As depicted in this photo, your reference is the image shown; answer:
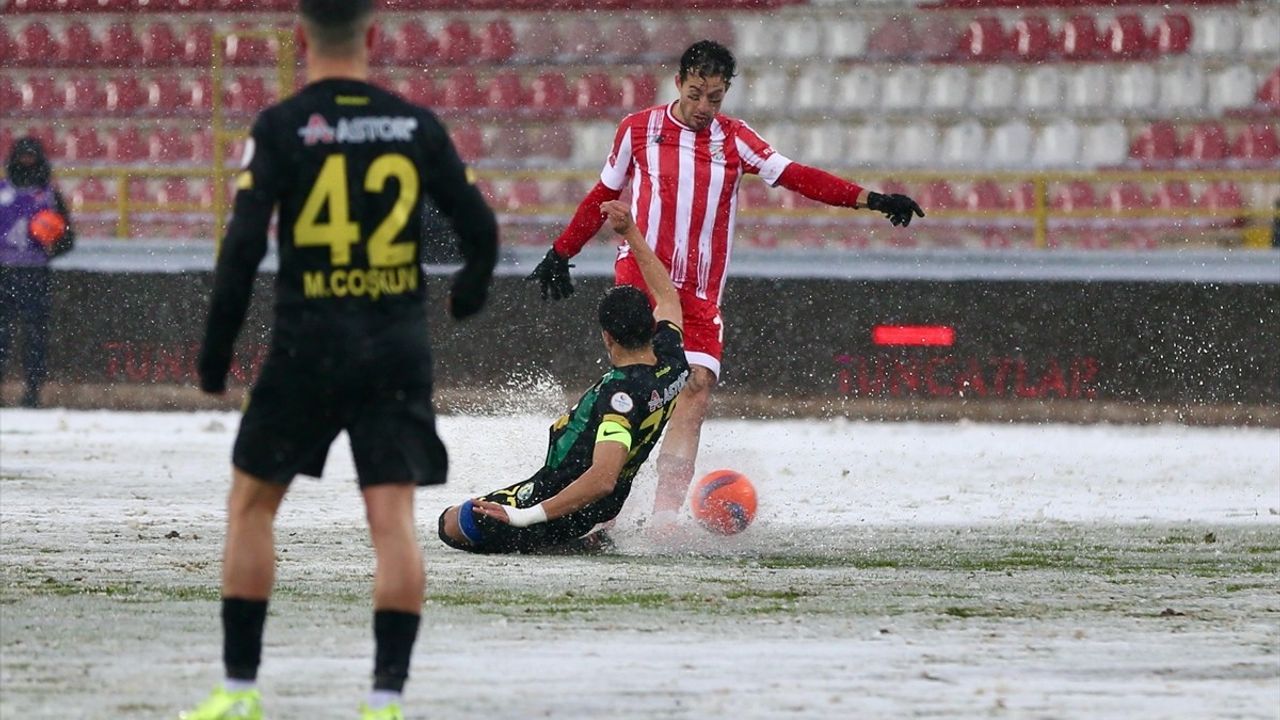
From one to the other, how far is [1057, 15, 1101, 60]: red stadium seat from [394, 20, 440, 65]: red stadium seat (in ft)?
21.4

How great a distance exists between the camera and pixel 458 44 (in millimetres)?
23375

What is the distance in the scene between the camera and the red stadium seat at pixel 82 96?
23.5m

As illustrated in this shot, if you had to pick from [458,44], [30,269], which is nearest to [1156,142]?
[458,44]

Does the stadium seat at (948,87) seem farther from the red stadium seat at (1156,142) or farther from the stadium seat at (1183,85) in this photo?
the stadium seat at (1183,85)

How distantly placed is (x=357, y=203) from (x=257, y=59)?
19.2 meters

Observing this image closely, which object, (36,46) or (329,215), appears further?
(36,46)

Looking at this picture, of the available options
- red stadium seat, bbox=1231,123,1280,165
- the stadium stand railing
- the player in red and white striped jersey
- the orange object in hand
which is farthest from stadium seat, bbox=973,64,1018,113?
the player in red and white striped jersey

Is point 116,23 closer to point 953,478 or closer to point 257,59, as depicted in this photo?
point 257,59

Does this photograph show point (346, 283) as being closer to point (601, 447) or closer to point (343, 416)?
point (343, 416)

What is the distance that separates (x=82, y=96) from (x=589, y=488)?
1722cm

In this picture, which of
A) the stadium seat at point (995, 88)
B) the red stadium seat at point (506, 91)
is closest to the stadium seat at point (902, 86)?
the stadium seat at point (995, 88)

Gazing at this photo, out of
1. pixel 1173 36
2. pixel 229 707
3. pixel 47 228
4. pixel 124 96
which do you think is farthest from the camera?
pixel 124 96

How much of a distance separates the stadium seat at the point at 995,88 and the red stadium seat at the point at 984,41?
0.44 feet

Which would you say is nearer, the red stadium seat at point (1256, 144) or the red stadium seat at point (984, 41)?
the red stadium seat at point (1256, 144)
